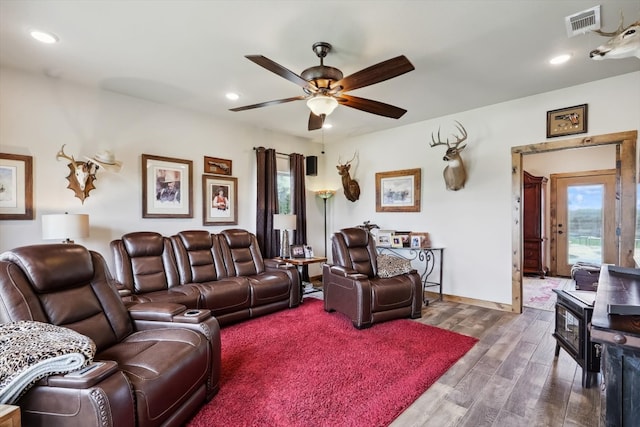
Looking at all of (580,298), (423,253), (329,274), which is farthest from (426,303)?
(580,298)

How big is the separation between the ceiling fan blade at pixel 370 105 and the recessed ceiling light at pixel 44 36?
2.45 m

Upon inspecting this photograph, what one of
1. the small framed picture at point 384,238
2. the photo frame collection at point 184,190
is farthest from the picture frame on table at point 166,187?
the small framed picture at point 384,238

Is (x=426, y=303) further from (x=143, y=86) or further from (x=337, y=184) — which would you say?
(x=143, y=86)

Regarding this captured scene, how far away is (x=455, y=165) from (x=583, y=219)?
12.4 ft

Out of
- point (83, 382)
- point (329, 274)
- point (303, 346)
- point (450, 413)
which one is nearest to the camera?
point (83, 382)

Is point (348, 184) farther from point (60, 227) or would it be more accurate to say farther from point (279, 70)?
point (60, 227)

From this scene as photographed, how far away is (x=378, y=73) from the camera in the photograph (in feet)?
7.78

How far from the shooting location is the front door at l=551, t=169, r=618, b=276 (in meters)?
5.84

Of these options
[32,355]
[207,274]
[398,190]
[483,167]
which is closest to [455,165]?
[483,167]

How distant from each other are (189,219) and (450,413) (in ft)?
12.7

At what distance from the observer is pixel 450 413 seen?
2039 millimetres

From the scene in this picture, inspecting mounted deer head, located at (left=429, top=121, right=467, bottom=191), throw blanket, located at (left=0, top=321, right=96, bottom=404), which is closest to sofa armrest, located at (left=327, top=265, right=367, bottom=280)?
mounted deer head, located at (left=429, top=121, right=467, bottom=191)

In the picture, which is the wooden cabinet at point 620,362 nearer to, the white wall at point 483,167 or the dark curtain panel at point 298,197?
the white wall at point 483,167

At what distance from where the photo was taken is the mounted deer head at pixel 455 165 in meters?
4.39
